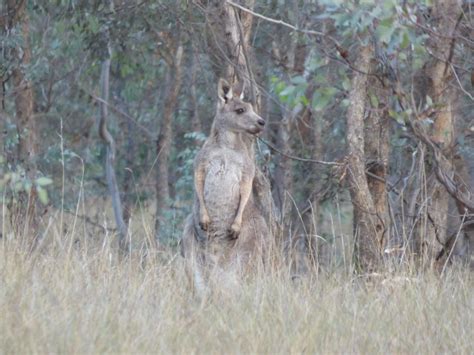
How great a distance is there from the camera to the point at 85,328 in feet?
15.3

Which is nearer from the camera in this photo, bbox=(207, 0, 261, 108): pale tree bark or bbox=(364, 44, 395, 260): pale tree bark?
bbox=(364, 44, 395, 260): pale tree bark

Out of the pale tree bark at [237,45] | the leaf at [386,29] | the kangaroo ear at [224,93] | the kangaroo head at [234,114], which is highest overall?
the leaf at [386,29]

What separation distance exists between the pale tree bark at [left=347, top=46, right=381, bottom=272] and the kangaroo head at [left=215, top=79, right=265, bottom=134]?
116 cm

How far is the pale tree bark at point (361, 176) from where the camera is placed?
7082 millimetres

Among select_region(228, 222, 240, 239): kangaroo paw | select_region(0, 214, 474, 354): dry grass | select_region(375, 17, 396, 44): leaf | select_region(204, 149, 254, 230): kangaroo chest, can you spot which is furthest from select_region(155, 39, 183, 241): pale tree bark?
select_region(375, 17, 396, 44): leaf

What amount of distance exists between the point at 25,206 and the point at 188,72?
526cm

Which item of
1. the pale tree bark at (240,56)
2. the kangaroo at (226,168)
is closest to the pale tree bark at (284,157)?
the pale tree bark at (240,56)

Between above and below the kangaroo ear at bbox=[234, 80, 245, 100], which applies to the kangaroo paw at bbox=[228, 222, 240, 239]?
below

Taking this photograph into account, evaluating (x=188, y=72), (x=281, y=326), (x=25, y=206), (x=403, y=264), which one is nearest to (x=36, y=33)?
(x=188, y=72)

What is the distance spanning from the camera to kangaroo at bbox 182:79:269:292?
8.12m

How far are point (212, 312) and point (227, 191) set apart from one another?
9.65 feet

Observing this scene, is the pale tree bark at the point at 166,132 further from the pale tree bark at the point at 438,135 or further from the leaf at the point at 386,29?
the leaf at the point at 386,29

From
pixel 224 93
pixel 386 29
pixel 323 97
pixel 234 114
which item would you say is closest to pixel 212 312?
pixel 323 97

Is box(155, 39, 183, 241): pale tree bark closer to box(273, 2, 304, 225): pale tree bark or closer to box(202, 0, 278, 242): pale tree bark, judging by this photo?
box(273, 2, 304, 225): pale tree bark
